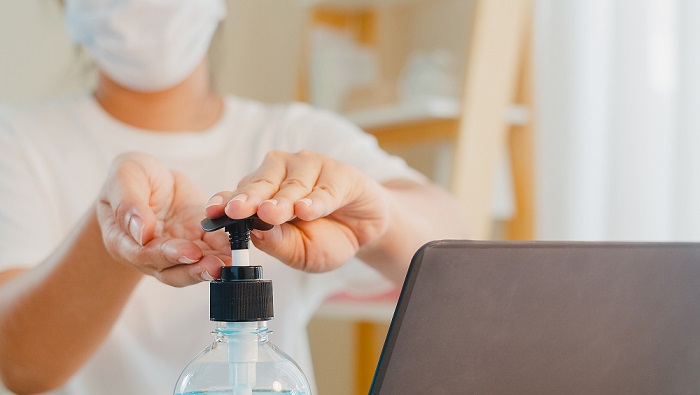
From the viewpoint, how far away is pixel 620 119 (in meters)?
1.27

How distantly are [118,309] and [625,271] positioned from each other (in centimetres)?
45

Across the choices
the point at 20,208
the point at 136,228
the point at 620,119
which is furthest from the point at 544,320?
the point at 620,119

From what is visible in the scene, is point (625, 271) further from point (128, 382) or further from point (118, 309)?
point (128, 382)

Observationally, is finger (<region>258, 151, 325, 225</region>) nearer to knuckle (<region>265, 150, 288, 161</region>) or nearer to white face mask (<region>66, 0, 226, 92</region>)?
knuckle (<region>265, 150, 288, 161</region>)

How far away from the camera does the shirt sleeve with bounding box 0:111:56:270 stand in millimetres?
888

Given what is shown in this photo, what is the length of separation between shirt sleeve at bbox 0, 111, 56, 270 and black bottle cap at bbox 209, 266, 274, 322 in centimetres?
54

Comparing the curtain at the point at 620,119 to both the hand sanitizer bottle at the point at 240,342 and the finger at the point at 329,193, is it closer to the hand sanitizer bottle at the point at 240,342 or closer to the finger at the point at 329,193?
the finger at the point at 329,193

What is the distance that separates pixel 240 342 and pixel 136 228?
0.11 meters

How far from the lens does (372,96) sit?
1727 mm

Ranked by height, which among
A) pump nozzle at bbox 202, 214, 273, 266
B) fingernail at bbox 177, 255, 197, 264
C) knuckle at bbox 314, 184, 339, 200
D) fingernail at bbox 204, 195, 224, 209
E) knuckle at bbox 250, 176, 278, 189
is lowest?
fingernail at bbox 177, 255, 197, 264

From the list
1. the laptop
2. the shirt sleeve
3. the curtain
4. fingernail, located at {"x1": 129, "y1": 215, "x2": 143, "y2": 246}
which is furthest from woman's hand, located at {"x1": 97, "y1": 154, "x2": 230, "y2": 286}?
Result: the curtain

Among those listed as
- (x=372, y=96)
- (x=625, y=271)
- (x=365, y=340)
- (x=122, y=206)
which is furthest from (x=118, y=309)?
(x=365, y=340)

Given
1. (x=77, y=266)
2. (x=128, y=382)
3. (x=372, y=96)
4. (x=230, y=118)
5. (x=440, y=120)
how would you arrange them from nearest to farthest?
(x=77, y=266) → (x=128, y=382) → (x=230, y=118) → (x=440, y=120) → (x=372, y=96)

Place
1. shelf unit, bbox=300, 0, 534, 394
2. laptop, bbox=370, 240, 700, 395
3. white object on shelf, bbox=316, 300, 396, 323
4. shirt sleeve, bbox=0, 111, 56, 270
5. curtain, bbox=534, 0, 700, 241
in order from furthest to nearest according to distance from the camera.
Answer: white object on shelf, bbox=316, 300, 396, 323 → shelf unit, bbox=300, 0, 534, 394 → curtain, bbox=534, 0, 700, 241 → shirt sleeve, bbox=0, 111, 56, 270 → laptop, bbox=370, 240, 700, 395
